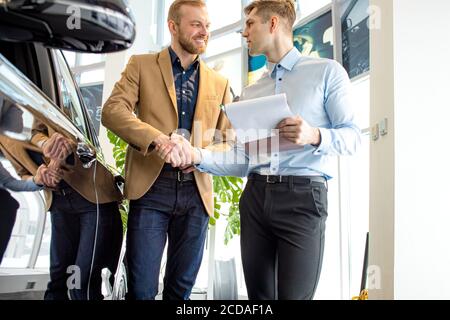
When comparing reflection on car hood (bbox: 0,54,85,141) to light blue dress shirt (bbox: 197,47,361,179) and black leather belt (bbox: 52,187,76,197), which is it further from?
light blue dress shirt (bbox: 197,47,361,179)

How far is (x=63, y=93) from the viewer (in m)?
1.00

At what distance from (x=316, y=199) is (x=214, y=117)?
23.6 inches

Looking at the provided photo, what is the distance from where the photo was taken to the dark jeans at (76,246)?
85 centimetres

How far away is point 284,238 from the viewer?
143 cm

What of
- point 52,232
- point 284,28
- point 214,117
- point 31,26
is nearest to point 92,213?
point 52,232

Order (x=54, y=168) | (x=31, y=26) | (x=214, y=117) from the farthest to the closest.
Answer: (x=214, y=117) → (x=54, y=168) → (x=31, y=26)

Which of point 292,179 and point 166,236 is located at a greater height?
point 292,179

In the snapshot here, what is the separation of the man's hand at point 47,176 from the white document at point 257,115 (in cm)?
72
